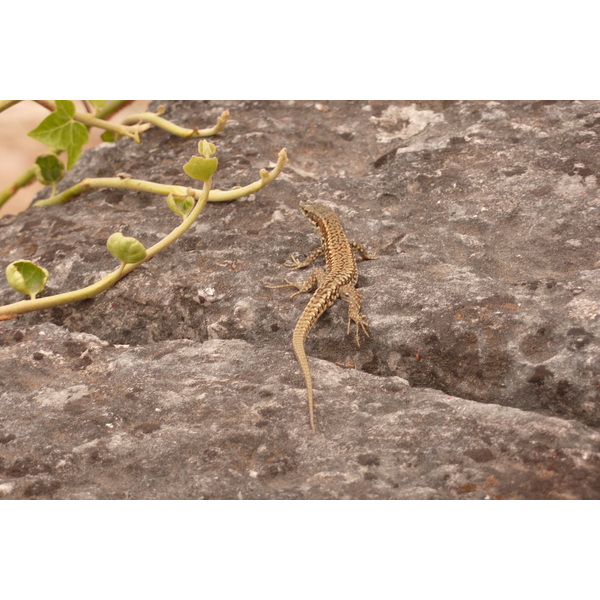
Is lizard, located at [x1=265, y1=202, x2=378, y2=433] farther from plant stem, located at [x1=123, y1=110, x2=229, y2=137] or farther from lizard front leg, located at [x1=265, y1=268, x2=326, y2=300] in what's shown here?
plant stem, located at [x1=123, y1=110, x2=229, y2=137]

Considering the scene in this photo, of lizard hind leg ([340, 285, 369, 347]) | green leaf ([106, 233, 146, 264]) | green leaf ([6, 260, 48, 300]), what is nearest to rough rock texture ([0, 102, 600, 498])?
lizard hind leg ([340, 285, 369, 347])

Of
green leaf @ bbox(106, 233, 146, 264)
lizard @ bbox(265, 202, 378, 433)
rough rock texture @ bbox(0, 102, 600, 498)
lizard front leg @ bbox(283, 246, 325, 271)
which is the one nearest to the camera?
rough rock texture @ bbox(0, 102, 600, 498)

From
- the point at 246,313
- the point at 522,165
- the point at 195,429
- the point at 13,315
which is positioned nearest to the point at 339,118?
the point at 522,165

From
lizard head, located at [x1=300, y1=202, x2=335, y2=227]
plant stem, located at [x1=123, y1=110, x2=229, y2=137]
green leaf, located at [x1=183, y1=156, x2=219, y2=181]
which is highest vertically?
green leaf, located at [x1=183, y1=156, x2=219, y2=181]

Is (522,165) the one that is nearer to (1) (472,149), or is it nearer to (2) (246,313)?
(1) (472,149)

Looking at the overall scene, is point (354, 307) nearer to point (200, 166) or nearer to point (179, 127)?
point (200, 166)

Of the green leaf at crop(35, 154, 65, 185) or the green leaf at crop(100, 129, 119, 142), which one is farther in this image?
the green leaf at crop(100, 129, 119, 142)

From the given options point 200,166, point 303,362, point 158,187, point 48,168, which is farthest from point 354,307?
point 48,168

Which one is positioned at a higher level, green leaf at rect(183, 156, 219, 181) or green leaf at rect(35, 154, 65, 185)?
green leaf at rect(183, 156, 219, 181)
